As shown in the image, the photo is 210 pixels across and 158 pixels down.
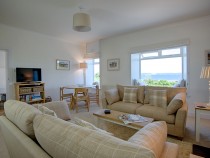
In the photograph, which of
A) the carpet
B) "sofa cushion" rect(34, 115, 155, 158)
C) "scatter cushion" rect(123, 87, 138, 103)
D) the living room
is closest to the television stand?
the living room

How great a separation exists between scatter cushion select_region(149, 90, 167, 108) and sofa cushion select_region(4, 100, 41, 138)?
8.13 ft

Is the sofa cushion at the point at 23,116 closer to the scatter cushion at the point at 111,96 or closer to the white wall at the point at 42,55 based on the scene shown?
the scatter cushion at the point at 111,96

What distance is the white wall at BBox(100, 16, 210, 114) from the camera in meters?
3.43

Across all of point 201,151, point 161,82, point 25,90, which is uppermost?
point 161,82

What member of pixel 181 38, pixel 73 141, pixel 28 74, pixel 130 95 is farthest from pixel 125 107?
pixel 28 74

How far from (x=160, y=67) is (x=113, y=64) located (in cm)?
169

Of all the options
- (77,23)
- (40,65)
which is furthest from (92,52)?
(77,23)

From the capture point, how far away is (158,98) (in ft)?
9.58

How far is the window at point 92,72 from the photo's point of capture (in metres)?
6.35

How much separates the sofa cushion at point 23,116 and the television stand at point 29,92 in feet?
9.45

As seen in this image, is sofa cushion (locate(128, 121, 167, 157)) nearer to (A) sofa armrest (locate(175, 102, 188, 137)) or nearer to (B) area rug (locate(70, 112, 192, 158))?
(B) area rug (locate(70, 112, 192, 158))

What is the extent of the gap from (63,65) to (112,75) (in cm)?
206

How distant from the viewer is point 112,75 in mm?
5230

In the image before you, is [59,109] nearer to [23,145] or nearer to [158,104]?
[23,145]
